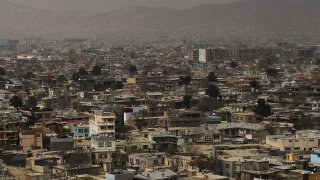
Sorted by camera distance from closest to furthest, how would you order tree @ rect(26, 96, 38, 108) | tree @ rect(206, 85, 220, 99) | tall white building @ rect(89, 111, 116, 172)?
tall white building @ rect(89, 111, 116, 172), tree @ rect(26, 96, 38, 108), tree @ rect(206, 85, 220, 99)

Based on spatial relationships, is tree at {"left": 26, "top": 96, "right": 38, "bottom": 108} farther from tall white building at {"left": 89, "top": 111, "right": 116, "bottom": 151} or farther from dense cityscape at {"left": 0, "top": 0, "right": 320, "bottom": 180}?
tall white building at {"left": 89, "top": 111, "right": 116, "bottom": 151}

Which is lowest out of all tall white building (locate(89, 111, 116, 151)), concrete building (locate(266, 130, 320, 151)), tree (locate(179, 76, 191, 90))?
tree (locate(179, 76, 191, 90))

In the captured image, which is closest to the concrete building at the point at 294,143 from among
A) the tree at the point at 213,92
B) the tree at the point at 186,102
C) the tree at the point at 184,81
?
the tree at the point at 186,102

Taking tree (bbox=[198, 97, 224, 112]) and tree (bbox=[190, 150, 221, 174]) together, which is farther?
tree (bbox=[198, 97, 224, 112])

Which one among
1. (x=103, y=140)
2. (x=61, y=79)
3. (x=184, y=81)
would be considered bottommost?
(x=184, y=81)

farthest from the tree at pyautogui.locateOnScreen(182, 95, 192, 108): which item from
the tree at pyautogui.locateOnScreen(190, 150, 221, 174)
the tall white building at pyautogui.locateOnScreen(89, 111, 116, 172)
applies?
the tree at pyautogui.locateOnScreen(190, 150, 221, 174)

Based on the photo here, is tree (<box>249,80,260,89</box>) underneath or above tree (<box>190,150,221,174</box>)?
underneath

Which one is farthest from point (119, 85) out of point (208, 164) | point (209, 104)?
point (208, 164)

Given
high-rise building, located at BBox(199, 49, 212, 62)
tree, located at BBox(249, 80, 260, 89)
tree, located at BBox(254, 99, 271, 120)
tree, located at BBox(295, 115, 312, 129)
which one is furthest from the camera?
high-rise building, located at BBox(199, 49, 212, 62)

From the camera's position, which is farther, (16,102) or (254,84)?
(254,84)

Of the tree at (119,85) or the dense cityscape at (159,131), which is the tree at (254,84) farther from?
the tree at (119,85)

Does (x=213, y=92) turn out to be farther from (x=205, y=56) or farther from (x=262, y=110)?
(x=205, y=56)

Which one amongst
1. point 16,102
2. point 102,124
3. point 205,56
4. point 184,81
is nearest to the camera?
point 102,124
